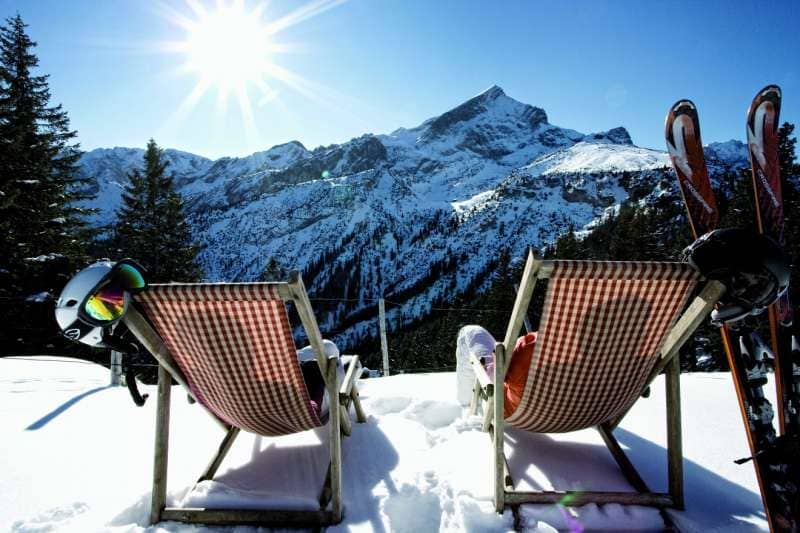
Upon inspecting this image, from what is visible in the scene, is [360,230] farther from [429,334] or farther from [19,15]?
[19,15]

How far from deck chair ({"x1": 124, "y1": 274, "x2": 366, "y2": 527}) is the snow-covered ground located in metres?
0.13

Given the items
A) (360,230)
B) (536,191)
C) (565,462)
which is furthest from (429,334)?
(536,191)

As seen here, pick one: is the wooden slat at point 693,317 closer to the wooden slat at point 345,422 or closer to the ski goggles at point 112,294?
the wooden slat at point 345,422

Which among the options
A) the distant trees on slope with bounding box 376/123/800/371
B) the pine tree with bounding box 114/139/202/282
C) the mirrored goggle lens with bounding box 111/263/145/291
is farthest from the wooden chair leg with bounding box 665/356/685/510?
the pine tree with bounding box 114/139/202/282

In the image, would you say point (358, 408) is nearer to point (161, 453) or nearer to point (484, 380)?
point (484, 380)

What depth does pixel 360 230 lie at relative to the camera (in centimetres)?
14888

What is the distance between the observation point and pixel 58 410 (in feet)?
11.6

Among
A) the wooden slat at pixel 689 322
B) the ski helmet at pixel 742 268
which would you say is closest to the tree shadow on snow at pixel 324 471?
the wooden slat at pixel 689 322

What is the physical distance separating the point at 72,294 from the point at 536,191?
161 m

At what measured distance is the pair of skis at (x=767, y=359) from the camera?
169cm

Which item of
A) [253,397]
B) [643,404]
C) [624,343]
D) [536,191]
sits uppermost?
[536,191]

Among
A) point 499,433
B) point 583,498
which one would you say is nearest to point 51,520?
point 499,433

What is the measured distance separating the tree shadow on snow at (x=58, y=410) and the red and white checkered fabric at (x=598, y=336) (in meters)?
3.77

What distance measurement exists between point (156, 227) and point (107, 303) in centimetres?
1908
